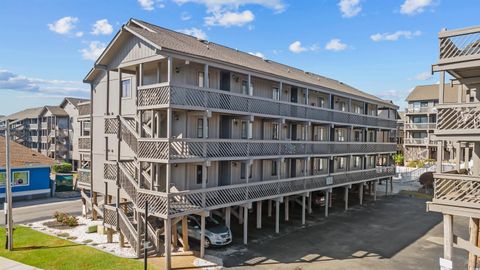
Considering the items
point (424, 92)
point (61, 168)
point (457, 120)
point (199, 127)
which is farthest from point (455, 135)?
point (424, 92)

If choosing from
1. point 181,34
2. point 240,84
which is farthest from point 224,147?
point 181,34

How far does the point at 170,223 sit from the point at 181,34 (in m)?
13.7

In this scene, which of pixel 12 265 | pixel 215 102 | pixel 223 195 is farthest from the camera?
pixel 223 195

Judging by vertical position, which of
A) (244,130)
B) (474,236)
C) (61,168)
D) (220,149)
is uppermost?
(244,130)

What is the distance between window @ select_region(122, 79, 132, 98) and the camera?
21.8 m

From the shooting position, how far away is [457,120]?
11438 mm

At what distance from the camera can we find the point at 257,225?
24688mm

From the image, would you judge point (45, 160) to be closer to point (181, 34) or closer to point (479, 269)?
point (181, 34)

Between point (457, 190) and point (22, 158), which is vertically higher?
point (457, 190)

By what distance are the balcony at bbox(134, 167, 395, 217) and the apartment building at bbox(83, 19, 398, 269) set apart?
0.20ft

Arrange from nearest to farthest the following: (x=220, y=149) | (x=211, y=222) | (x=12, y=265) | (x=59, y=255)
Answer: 1. (x=12, y=265)
2. (x=59, y=255)
3. (x=220, y=149)
4. (x=211, y=222)

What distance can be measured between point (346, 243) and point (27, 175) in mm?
30661

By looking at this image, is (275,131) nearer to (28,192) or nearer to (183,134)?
(183,134)

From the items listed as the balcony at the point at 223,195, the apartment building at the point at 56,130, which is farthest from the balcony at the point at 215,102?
the apartment building at the point at 56,130
